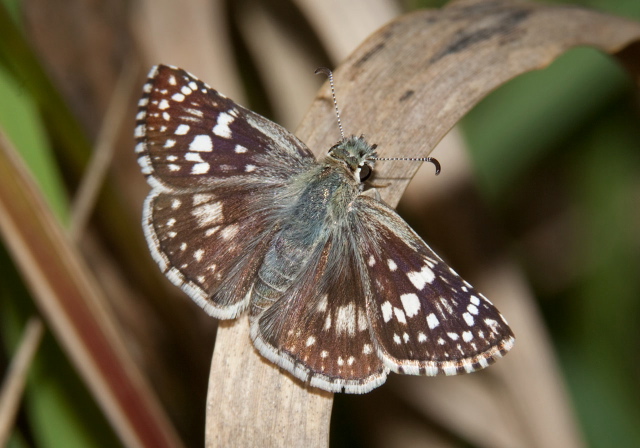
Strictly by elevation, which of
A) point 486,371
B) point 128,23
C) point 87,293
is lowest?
point 486,371

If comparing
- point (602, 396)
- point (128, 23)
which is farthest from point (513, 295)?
point (128, 23)

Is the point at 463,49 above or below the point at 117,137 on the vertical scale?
below

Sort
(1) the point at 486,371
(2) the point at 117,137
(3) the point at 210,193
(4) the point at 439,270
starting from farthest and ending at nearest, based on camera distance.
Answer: (2) the point at 117,137
(1) the point at 486,371
(3) the point at 210,193
(4) the point at 439,270

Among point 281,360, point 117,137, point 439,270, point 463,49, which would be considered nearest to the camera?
point 281,360

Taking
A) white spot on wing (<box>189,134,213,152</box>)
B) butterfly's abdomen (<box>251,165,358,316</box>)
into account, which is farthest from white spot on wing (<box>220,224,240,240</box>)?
white spot on wing (<box>189,134,213,152</box>)

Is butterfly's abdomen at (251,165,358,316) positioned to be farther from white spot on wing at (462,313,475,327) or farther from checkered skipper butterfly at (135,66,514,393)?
white spot on wing at (462,313,475,327)

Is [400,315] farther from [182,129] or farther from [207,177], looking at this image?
[182,129]

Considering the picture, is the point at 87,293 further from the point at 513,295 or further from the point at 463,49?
the point at 513,295
